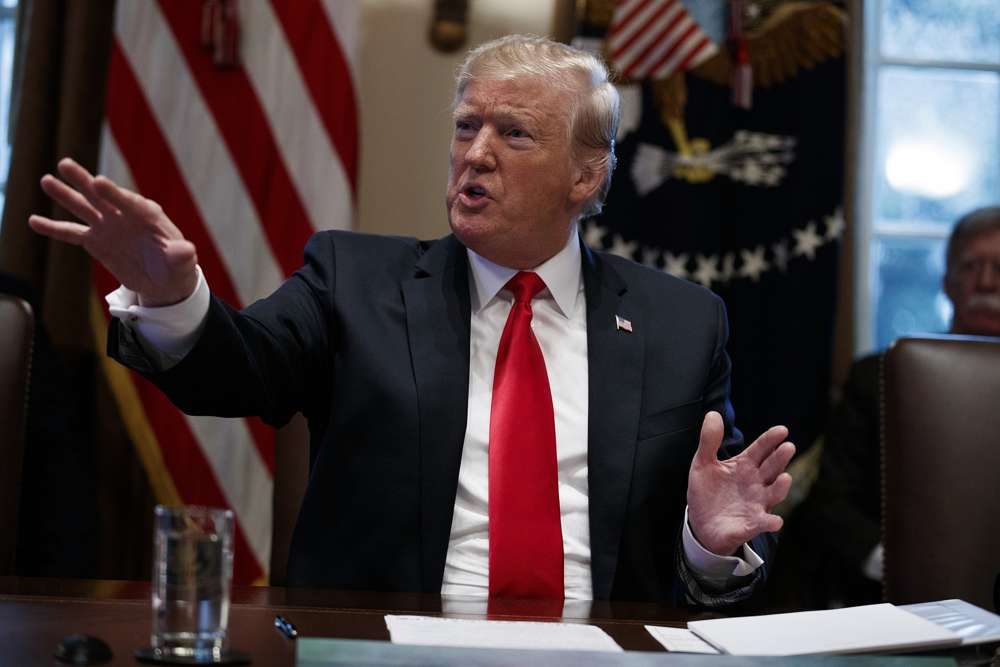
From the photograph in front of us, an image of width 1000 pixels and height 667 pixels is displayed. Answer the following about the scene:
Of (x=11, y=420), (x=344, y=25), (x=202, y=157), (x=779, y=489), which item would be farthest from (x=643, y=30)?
(x=11, y=420)

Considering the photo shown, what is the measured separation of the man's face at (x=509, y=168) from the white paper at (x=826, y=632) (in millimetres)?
875

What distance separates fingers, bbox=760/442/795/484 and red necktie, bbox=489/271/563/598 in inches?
14.0

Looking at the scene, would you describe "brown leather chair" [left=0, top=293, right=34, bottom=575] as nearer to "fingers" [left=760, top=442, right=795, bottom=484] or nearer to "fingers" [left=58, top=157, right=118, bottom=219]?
"fingers" [left=58, top=157, right=118, bottom=219]

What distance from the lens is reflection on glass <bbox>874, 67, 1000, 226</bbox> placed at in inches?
155

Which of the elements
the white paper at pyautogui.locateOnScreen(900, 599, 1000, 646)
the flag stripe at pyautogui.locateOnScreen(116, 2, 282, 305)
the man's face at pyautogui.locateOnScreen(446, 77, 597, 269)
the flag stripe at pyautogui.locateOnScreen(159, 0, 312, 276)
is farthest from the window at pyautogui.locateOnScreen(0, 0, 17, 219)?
the white paper at pyautogui.locateOnScreen(900, 599, 1000, 646)

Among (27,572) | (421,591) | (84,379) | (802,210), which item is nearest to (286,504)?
(421,591)

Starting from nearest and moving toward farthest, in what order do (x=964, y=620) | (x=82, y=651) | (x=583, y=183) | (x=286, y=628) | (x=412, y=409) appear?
(x=82, y=651) < (x=286, y=628) < (x=964, y=620) < (x=412, y=409) < (x=583, y=183)

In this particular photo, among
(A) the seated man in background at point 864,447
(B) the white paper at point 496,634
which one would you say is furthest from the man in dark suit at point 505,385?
(A) the seated man in background at point 864,447

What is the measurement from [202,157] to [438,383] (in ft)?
5.26

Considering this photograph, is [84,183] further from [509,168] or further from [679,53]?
[679,53]

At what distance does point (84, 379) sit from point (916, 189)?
2584 mm

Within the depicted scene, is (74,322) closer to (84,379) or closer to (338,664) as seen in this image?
(84,379)

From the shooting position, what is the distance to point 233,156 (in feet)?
10.8

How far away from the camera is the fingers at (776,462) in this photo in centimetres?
161
